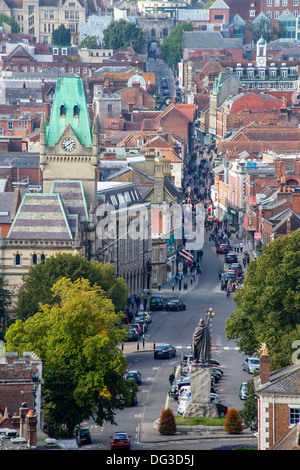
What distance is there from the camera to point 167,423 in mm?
89000

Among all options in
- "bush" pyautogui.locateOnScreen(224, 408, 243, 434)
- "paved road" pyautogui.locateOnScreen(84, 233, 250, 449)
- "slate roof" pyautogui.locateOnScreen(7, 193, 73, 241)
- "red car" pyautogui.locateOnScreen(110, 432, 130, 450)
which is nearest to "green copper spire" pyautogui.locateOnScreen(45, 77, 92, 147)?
"slate roof" pyautogui.locateOnScreen(7, 193, 73, 241)

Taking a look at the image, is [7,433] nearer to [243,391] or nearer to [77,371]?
[77,371]

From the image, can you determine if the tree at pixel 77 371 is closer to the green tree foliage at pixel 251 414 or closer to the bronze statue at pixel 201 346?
the bronze statue at pixel 201 346

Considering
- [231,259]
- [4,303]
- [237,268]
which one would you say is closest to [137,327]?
[4,303]

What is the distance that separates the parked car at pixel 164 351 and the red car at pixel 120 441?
3088 centimetres

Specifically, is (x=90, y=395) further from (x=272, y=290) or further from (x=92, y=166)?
(x=92, y=166)

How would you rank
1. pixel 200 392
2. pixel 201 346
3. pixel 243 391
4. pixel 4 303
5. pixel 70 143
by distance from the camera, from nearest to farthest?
1. pixel 200 392
2. pixel 201 346
3. pixel 243 391
4. pixel 4 303
5. pixel 70 143

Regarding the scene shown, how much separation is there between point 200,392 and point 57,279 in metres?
27.7

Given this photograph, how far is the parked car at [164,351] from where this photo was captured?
116062 millimetres

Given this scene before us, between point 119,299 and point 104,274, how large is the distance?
2.60m

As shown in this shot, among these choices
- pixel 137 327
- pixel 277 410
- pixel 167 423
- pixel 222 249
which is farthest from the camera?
pixel 222 249

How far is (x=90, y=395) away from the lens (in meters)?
87.1

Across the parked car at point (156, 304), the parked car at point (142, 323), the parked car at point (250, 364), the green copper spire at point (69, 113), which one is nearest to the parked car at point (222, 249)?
the parked car at point (156, 304)
